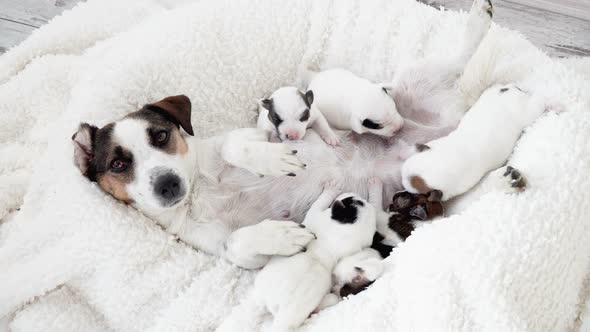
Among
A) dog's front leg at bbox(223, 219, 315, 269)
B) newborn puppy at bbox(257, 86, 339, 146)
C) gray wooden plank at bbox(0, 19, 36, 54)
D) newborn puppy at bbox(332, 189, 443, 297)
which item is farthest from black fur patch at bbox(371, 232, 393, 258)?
gray wooden plank at bbox(0, 19, 36, 54)

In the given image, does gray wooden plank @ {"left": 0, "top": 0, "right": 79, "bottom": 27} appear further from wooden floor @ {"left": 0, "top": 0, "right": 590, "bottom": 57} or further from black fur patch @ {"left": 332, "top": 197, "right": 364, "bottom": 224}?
black fur patch @ {"left": 332, "top": 197, "right": 364, "bottom": 224}

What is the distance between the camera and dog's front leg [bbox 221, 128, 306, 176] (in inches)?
77.9

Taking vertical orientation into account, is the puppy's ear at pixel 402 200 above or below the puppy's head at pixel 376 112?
below

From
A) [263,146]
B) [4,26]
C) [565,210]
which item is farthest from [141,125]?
[4,26]

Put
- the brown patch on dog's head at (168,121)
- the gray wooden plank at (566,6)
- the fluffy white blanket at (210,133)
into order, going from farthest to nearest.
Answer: the gray wooden plank at (566,6) → the brown patch on dog's head at (168,121) → the fluffy white blanket at (210,133)

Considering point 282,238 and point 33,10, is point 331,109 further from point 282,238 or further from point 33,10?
point 33,10

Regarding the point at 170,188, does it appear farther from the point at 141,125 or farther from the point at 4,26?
the point at 4,26

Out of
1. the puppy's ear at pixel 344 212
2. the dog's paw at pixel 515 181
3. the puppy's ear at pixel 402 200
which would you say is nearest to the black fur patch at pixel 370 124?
the puppy's ear at pixel 402 200

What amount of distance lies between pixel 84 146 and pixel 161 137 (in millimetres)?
258

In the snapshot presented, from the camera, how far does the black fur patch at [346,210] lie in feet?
5.86

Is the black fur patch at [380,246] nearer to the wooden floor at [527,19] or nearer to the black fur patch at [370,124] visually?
the black fur patch at [370,124]

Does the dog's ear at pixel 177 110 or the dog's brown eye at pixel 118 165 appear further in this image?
the dog's ear at pixel 177 110

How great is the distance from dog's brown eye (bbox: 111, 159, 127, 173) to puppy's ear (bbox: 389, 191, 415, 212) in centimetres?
90

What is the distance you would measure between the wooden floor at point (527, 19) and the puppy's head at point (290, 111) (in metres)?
1.42
